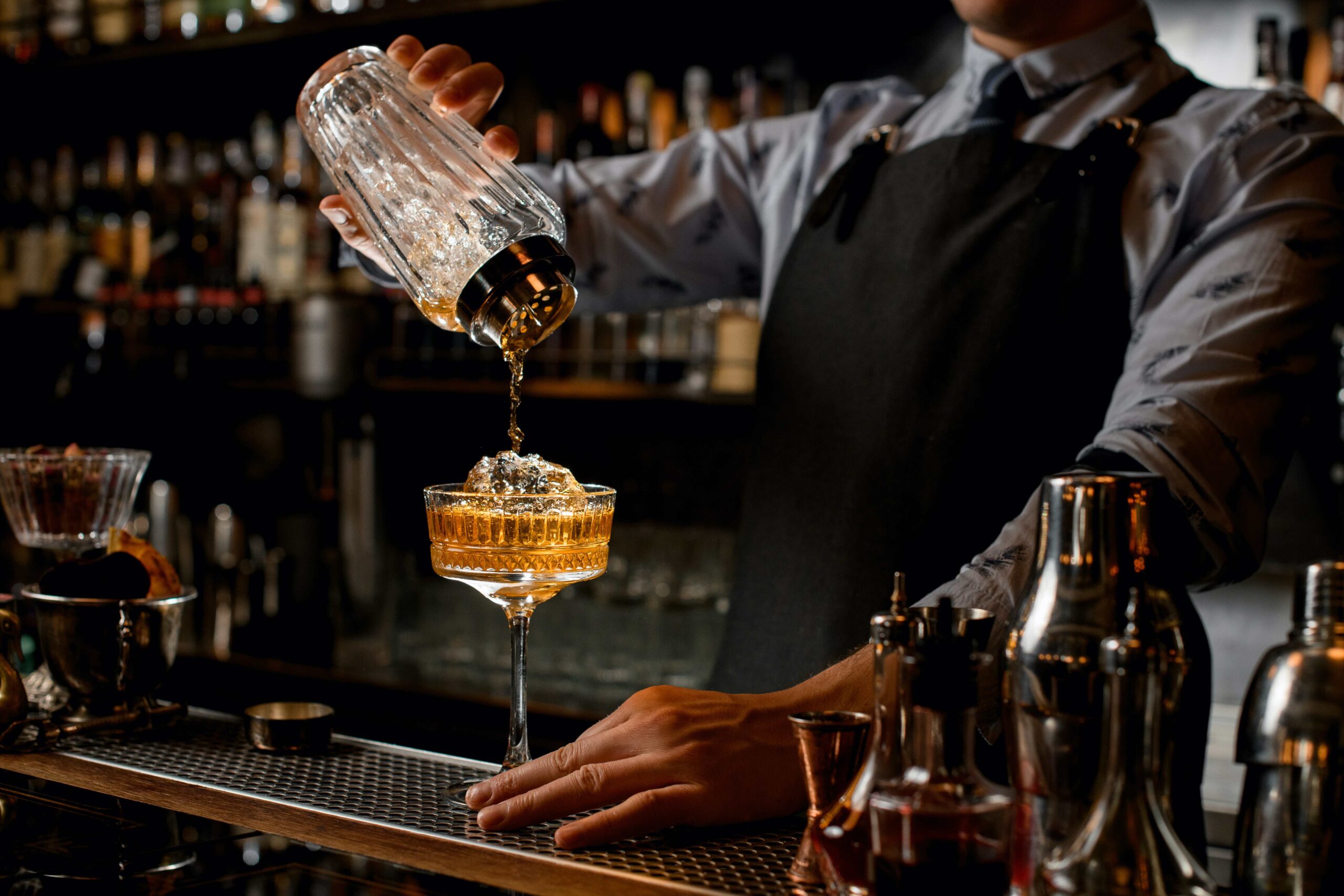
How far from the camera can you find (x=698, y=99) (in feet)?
7.97

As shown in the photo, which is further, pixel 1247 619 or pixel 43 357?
pixel 43 357

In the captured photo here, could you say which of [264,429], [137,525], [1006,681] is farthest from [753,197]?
[137,525]

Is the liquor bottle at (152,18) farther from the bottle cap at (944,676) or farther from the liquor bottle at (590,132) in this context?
Result: the bottle cap at (944,676)

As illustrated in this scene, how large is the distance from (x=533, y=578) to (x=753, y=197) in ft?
3.25

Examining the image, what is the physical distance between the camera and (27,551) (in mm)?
3293

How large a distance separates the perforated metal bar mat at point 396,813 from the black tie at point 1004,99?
970mm

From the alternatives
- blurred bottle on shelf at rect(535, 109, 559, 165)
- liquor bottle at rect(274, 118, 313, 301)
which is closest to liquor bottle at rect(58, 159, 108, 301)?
liquor bottle at rect(274, 118, 313, 301)

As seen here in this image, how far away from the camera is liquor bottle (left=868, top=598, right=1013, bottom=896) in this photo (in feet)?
1.82

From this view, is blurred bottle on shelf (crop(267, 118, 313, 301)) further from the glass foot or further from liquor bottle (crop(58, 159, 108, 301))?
the glass foot

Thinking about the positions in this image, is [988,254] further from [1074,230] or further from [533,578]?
[533,578]

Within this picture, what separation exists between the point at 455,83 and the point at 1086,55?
0.76m

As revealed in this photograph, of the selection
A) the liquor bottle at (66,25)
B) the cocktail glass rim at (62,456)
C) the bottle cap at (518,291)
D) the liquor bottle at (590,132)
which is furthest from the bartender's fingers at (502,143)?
the liquor bottle at (66,25)

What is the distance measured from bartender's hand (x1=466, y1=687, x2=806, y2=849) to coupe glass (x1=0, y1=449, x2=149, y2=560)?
0.55 meters

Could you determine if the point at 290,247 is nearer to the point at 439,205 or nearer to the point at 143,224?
A: the point at 143,224
